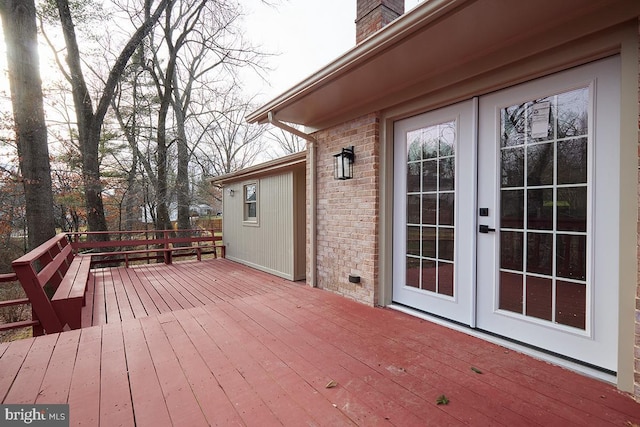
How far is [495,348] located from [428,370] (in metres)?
0.69

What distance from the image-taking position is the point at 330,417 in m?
1.52

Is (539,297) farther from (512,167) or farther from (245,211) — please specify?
(245,211)

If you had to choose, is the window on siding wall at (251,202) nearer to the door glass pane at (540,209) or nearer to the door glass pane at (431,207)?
the door glass pane at (431,207)

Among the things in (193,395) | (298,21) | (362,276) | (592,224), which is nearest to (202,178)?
(298,21)

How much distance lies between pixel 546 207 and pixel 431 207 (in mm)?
960

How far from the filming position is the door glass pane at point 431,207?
2723mm

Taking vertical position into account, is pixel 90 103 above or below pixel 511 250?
above

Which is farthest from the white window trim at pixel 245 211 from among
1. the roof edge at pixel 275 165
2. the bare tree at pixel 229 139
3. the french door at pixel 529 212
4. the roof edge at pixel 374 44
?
the bare tree at pixel 229 139

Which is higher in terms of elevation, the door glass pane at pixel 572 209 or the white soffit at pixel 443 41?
the white soffit at pixel 443 41

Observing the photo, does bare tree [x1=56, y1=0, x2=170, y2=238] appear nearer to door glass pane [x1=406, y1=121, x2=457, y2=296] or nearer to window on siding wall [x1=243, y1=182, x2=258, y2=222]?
window on siding wall [x1=243, y1=182, x2=258, y2=222]

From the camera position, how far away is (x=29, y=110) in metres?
4.48

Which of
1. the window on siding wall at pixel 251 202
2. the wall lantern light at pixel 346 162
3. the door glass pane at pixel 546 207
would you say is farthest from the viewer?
the window on siding wall at pixel 251 202

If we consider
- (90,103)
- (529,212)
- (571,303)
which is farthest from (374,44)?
(90,103)

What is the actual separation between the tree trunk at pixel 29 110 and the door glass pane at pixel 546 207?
21.0 ft
